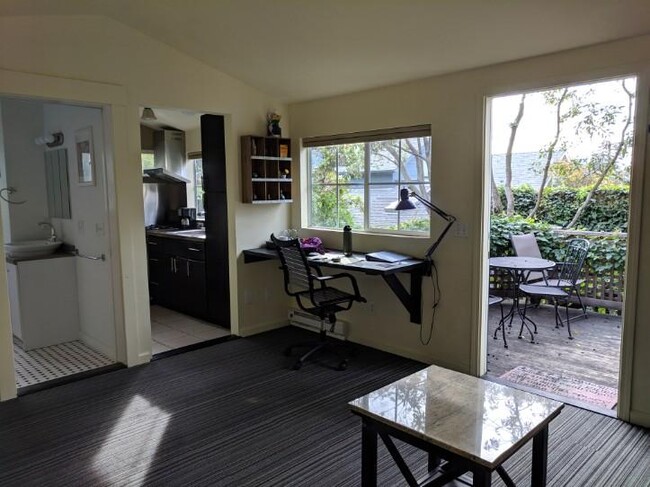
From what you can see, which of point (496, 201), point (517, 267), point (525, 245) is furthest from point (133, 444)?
point (496, 201)

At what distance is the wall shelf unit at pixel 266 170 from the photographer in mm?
4273

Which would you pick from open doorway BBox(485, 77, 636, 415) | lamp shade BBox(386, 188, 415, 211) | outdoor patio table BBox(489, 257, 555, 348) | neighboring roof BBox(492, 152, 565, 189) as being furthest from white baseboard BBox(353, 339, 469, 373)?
neighboring roof BBox(492, 152, 565, 189)

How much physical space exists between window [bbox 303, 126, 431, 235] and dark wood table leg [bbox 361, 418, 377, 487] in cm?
216

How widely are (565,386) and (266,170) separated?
296cm

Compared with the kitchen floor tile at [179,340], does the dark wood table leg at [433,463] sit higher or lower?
higher

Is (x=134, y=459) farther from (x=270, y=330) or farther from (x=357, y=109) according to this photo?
(x=357, y=109)

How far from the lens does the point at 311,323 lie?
461 cm

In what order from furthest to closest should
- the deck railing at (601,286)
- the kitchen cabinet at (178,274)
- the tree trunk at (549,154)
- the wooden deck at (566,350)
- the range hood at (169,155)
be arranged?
the range hood at (169,155) → the tree trunk at (549,154) → the deck railing at (601,286) → the kitchen cabinet at (178,274) → the wooden deck at (566,350)

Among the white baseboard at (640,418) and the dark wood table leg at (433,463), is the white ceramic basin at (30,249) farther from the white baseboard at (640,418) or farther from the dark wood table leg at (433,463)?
the white baseboard at (640,418)

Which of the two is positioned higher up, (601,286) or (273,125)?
(273,125)

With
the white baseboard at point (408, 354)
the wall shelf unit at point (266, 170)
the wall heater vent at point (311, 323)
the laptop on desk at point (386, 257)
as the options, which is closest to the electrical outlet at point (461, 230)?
the laptop on desk at point (386, 257)

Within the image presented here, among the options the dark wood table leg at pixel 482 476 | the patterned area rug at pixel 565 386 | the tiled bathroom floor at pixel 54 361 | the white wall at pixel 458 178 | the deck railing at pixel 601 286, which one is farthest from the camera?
the deck railing at pixel 601 286

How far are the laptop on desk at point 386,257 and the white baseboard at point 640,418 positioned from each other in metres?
1.72

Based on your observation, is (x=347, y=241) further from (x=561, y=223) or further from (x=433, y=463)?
(x=561, y=223)
